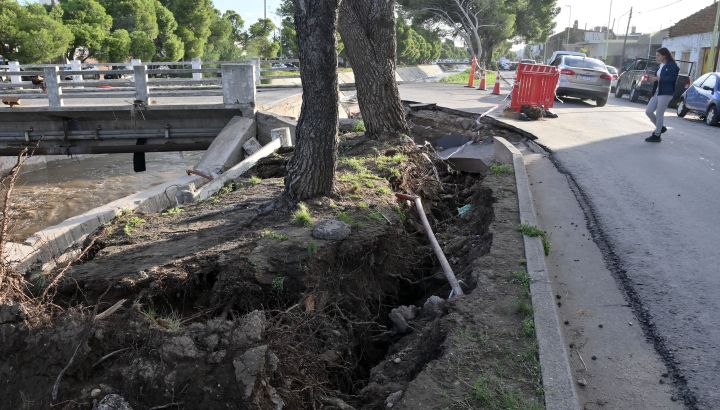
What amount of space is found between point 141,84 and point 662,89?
1291 cm

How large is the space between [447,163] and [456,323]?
598cm

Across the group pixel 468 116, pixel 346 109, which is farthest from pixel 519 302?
pixel 346 109

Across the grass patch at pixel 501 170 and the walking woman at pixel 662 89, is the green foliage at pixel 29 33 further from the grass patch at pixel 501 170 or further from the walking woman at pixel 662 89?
the walking woman at pixel 662 89

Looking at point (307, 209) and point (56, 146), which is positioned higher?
point (307, 209)

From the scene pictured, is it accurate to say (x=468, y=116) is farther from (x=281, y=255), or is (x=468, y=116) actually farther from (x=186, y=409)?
(x=186, y=409)

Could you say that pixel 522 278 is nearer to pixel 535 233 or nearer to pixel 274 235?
pixel 535 233

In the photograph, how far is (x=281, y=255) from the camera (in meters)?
5.02

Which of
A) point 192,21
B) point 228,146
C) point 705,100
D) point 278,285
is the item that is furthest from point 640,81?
point 192,21

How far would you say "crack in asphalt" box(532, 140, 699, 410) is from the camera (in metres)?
3.52

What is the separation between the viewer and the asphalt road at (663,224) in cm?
399

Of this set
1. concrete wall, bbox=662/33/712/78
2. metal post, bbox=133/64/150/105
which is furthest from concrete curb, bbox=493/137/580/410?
concrete wall, bbox=662/33/712/78

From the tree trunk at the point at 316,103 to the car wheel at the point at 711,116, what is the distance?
13.5 meters

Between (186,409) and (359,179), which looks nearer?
(186,409)

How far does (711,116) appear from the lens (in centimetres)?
1522
